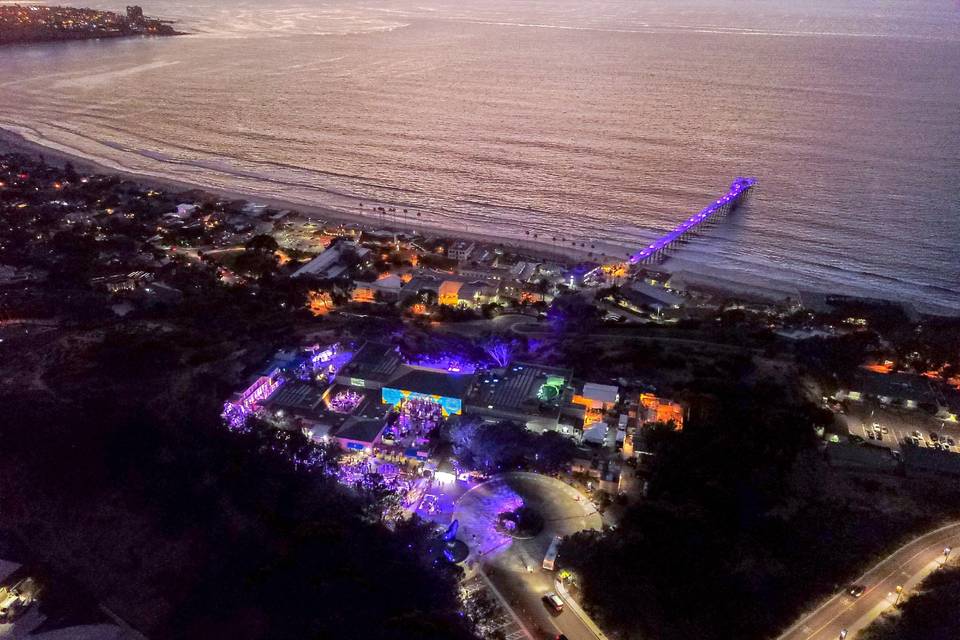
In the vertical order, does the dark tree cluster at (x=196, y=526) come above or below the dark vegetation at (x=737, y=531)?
below

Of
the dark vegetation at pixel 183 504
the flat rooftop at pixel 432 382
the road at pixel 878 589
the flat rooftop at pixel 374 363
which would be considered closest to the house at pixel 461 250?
the dark vegetation at pixel 183 504

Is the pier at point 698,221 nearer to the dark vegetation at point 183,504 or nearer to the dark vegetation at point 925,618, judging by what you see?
the dark vegetation at point 183,504

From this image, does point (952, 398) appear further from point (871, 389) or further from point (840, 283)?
point (840, 283)

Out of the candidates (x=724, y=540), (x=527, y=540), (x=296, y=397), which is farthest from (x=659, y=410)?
(x=296, y=397)

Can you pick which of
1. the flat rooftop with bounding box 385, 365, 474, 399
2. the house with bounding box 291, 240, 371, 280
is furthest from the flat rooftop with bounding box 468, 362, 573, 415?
the house with bounding box 291, 240, 371, 280

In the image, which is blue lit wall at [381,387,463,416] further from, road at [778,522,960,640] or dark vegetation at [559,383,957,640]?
road at [778,522,960,640]

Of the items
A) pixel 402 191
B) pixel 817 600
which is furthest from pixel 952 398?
pixel 402 191
